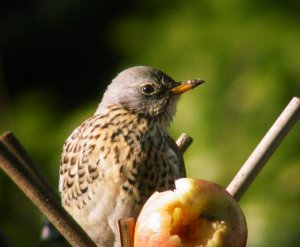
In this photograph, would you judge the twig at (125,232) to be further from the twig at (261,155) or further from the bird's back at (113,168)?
the bird's back at (113,168)

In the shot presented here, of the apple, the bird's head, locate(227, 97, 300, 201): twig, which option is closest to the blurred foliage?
→ the bird's head

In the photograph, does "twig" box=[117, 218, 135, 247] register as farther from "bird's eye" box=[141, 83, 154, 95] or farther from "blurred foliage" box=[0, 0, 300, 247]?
"blurred foliage" box=[0, 0, 300, 247]

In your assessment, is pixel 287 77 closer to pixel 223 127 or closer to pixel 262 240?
pixel 223 127

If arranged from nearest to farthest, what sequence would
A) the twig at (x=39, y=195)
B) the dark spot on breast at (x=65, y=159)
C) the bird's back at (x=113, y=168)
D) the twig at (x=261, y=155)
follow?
the twig at (x=39, y=195)
the twig at (x=261, y=155)
the bird's back at (x=113, y=168)
the dark spot on breast at (x=65, y=159)

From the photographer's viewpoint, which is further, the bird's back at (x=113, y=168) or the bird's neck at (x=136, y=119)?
the bird's neck at (x=136, y=119)

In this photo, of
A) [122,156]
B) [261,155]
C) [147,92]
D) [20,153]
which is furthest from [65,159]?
[20,153]

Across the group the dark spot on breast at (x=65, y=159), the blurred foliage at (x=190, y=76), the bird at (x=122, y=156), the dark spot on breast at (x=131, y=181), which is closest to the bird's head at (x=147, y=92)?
the bird at (x=122, y=156)
